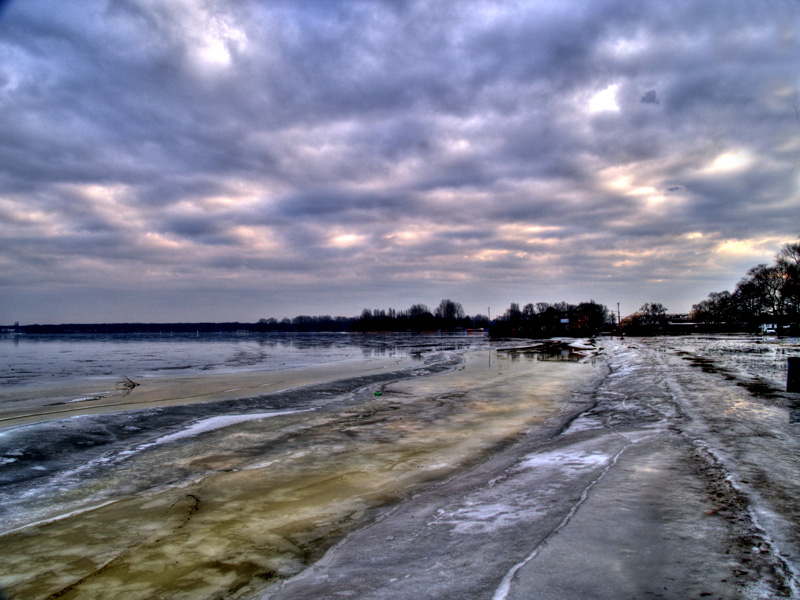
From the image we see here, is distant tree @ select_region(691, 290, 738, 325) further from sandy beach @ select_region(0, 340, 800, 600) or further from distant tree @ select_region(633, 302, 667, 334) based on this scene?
sandy beach @ select_region(0, 340, 800, 600)

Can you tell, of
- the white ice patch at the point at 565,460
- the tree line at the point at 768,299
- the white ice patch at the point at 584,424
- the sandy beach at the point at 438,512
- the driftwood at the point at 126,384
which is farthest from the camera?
the tree line at the point at 768,299

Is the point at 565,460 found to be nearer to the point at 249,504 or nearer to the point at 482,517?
the point at 482,517

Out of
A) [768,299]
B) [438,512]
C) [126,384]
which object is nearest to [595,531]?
[438,512]

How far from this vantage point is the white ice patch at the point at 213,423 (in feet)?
37.3

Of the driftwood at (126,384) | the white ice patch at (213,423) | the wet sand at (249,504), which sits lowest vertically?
the driftwood at (126,384)

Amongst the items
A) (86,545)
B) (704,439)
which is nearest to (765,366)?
(704,439)

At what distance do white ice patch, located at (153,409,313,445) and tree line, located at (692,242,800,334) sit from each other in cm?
7126

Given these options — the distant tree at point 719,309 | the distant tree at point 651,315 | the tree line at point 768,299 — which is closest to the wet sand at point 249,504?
the tree line at point 768,299

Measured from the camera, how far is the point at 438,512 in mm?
5902

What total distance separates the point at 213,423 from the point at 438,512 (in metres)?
9.29

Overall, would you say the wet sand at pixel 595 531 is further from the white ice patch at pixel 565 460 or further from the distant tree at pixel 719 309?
the distant tree at pixel 719 309

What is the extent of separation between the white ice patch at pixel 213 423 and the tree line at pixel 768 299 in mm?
71256

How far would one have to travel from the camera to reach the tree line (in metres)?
61.6

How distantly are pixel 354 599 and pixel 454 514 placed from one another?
2262 millimetres
